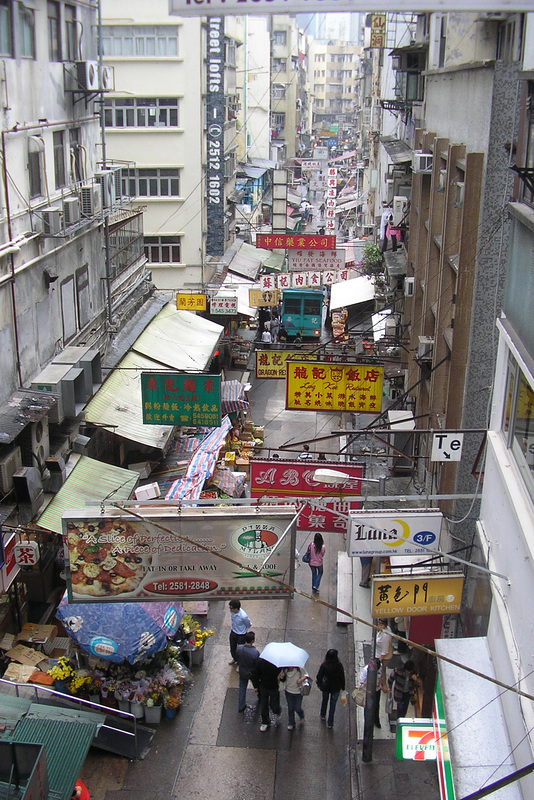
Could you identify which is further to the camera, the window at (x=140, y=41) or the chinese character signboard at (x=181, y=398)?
the window at (x=140, y=41)

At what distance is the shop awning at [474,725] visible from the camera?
6.50 m

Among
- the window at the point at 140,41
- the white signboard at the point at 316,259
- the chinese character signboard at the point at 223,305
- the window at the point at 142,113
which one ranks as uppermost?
the window at the point at 140,41

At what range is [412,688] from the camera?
39.6ft

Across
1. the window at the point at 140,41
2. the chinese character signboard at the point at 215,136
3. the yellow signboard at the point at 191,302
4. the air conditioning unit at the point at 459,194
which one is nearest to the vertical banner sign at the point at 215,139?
the chinese character signboard at the point at 215,136

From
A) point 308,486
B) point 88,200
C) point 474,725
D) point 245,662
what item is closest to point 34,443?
point 308,486

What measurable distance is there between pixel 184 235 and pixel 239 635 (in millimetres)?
25084

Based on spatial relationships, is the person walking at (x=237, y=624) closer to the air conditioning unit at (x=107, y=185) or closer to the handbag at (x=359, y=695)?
the handbag at (x=359, y=695)

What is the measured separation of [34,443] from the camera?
14.5 m

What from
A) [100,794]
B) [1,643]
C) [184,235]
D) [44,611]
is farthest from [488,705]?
[184,235]

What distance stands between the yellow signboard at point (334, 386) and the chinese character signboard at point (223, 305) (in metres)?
14.1

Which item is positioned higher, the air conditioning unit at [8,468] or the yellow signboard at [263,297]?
the air conditioning unit at [8,468]

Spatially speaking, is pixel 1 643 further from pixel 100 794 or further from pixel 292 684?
pixel 292 684

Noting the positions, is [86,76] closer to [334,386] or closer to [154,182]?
[334,386]

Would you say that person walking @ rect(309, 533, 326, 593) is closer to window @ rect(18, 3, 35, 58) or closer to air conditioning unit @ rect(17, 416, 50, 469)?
air conditioning unit @ rect(17, 416, 50, 469)
